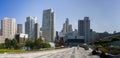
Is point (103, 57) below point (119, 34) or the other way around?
below

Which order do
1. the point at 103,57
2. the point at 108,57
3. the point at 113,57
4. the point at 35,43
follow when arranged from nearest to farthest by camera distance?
the point at 113,57 → the point at 108,57 → the point at 103,57 → the point at 35,43

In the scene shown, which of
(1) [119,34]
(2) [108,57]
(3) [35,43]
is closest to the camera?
(2) [108,57]

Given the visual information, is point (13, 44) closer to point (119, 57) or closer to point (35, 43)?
point (35, 43)

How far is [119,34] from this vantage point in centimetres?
5862

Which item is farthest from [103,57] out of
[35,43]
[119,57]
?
[35,43]

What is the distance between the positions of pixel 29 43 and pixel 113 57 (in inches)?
5894

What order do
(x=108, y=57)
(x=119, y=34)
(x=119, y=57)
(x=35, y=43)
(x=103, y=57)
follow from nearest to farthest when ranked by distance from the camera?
(x=119, y=57) < (x=108, y=57) < (x=103, y=57) < (x=119, y=34) < (x=35, y=43)

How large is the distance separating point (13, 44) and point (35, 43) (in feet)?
55.0

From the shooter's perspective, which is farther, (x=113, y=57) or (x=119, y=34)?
(x=119, y=34)

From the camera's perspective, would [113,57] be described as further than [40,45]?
No

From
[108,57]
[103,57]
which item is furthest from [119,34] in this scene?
[108,57]

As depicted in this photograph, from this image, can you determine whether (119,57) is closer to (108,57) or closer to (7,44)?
(108,57)

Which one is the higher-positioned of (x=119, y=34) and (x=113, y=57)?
(x=119, y=34)

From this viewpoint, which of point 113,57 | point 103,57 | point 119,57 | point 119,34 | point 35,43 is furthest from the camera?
point 35,43
